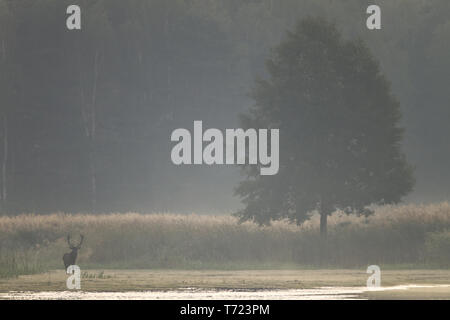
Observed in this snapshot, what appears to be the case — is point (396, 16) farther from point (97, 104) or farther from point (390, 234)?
point (390, 234)

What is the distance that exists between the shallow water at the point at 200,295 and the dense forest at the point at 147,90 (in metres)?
53.4

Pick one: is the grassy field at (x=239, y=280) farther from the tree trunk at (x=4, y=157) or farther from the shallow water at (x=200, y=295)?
the tree trunk at (x=4, y=157)

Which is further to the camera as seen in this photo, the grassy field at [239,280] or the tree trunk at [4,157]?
the tree trunk at [4,157]

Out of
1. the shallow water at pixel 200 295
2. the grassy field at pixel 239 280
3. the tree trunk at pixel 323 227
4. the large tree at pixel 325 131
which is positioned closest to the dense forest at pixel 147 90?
the large tree at pixel 325 131

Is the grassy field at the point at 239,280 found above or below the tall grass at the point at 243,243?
below

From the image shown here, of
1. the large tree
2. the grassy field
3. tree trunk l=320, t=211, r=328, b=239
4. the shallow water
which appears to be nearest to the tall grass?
tree trunk l=320, t=211, r=328, b=239

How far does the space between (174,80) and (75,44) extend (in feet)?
31.9

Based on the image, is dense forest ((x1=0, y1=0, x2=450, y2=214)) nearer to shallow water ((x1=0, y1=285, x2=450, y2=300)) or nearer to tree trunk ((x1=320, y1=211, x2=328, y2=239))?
tree trunk ((x1=320, y1=211, x2=328, y2=239))

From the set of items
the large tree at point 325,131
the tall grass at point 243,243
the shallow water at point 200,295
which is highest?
the large tree at point 325,131

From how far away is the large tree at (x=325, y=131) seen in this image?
43469 mm

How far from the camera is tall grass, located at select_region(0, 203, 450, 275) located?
135 feet

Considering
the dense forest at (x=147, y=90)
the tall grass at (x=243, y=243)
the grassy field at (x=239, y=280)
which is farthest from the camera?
Result: the dense forest at (x=147, y=90)

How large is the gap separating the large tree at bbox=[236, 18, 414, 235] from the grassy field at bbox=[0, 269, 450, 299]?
20.0ft
